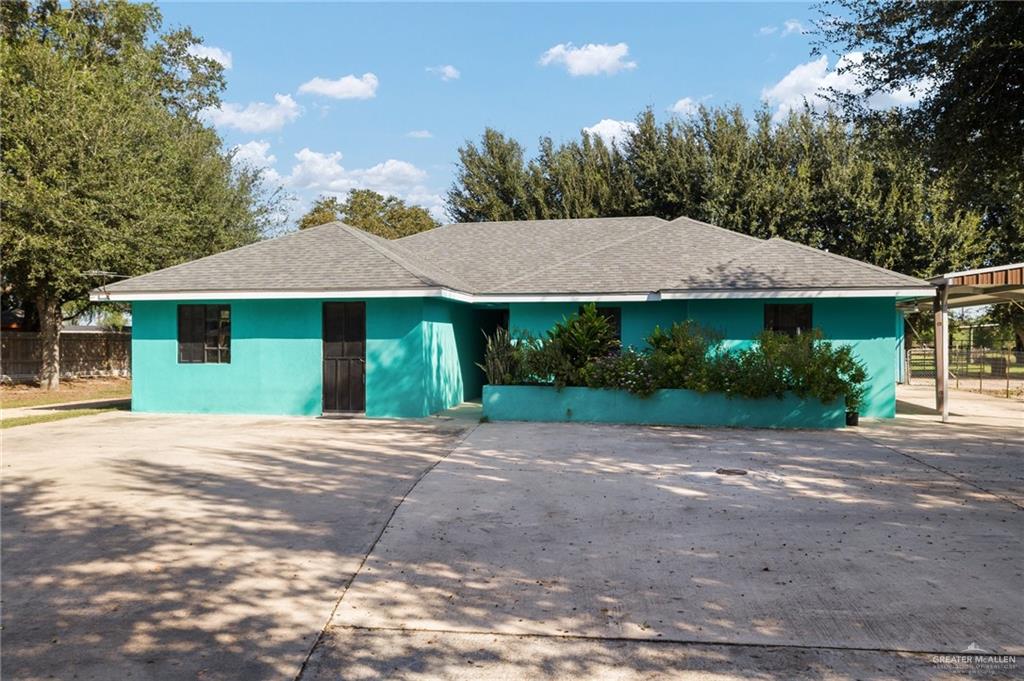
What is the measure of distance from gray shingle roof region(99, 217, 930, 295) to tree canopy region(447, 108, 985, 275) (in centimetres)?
959

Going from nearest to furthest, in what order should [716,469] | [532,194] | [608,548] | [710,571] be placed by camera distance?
1. [710,571]
2. [608,548]
3. [716,469]
4. [532,194]

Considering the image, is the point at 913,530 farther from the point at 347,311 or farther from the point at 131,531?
the point at 347,311

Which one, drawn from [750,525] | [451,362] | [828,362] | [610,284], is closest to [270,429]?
[451,362]

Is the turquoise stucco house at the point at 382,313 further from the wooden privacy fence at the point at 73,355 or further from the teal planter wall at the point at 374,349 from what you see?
the wooden privacy fence at the point at 73,355

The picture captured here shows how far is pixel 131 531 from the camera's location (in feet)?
22.4

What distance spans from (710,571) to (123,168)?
25.1m

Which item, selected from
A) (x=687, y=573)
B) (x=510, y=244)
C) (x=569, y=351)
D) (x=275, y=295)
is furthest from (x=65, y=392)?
(x=687, y=573)

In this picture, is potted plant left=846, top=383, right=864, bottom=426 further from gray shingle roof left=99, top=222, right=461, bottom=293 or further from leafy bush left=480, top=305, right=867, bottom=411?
gray shingle roof left=99, top=222, right=461, bottom=293

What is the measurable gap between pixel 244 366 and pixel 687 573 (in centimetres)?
1324

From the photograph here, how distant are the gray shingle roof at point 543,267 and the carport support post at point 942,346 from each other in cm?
72

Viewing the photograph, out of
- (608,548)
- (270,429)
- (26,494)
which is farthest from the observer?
(270,429)

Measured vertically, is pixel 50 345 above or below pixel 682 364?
above

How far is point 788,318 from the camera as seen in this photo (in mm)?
16641

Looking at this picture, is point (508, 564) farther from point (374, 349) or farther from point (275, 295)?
point (275, 295)
